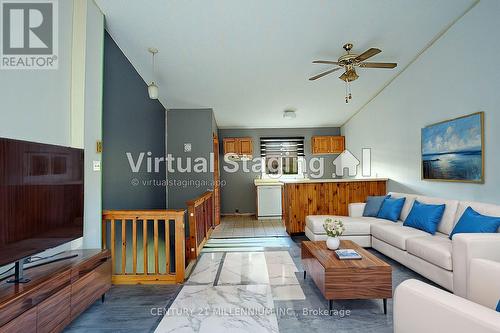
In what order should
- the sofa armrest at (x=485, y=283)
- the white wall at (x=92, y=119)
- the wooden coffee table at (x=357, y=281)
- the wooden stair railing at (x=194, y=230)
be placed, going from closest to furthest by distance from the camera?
the sofa armrest at (x=485, y=283) < the wooden coffee table at (x=357, y=281) < the white wall at (x=92, y=119) < the wooden stair railing at (x=194, y=230)

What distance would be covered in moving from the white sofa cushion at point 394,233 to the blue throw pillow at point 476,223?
50cm

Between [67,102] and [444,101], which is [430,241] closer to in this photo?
[444,101]

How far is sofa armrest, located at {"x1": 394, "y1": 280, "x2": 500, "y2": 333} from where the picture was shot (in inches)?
40.5

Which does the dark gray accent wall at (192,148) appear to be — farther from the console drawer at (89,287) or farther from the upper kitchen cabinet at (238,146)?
the console drawer at (89,287)

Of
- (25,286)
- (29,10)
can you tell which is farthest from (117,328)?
(29,10)

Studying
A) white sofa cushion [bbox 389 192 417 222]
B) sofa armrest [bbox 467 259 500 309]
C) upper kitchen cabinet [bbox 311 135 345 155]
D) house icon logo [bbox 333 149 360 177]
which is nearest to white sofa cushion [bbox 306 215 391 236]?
white sofa cushion [bbox 389 192 417 222]

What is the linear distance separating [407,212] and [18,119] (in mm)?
4688

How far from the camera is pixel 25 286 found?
1.56 metres

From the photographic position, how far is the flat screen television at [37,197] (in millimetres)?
1512

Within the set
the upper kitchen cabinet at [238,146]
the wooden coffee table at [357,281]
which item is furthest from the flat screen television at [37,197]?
the upper kitchen cabinet at [238,146]

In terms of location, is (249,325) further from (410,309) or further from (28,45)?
(28,45)

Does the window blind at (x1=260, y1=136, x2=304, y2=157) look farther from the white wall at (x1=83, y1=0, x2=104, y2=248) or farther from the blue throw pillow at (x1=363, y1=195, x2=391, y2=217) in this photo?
the white wall at (x1=83, y1=0, x2=104, y2=248)
